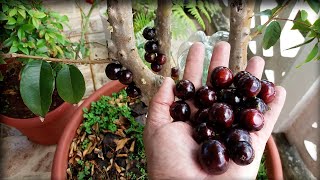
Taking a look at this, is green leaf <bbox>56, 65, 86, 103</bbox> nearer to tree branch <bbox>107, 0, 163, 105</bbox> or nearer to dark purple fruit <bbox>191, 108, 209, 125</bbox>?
tree branch <bbox>107, 0, 163, 105</bbox>

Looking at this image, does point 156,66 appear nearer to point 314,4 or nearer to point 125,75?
point 125,75

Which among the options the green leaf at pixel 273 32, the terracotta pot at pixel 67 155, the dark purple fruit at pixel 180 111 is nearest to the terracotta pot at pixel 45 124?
the terracotta pot at pixel 67 155

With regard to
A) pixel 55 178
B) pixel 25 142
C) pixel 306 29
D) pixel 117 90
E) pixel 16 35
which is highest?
pixel 306 29

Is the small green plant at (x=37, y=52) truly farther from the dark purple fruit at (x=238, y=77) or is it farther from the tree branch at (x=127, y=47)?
the dark purple fruit at (x=238, y=77)

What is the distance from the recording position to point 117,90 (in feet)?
4.82

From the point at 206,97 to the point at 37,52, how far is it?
0.66 meters

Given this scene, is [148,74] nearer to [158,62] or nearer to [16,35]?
[158,62]

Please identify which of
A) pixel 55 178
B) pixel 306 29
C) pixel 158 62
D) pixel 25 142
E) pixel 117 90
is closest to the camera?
pixel 306 29

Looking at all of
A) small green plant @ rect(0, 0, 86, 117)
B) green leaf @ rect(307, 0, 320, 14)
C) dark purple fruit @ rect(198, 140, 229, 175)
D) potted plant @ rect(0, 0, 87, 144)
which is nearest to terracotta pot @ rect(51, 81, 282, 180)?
potted plant @ rect(0, 0, 87, 144)

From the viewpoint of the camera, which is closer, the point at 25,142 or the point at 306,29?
the point at 306,29

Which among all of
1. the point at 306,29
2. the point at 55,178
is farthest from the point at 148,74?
the point at 55,178

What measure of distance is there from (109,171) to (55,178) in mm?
202

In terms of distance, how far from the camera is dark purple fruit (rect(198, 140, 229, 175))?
78 cm

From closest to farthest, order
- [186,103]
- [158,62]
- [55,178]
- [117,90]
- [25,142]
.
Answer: [186,103], [158,62], [55,178], [117,90], [25,142]
